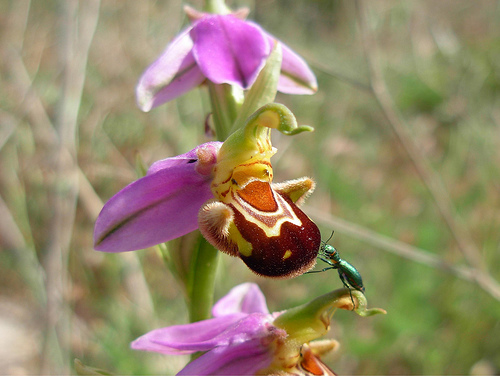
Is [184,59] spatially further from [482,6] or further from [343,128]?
[482,6]

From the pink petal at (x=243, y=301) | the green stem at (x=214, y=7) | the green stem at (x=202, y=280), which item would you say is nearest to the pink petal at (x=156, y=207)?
the green stem at (x=202, y=280)

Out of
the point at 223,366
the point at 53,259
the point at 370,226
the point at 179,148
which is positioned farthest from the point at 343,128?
the point at 223,366

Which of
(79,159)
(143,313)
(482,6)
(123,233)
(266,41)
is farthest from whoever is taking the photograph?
(482,6)

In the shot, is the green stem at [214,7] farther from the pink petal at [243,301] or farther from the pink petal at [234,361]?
the pink petal at [234,361]

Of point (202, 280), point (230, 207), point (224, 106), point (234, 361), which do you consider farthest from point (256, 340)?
point (224, 106)

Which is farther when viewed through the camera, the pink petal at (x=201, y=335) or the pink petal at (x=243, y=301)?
the pink petal at (x=243, y=301)

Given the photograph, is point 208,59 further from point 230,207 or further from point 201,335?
point 201,335

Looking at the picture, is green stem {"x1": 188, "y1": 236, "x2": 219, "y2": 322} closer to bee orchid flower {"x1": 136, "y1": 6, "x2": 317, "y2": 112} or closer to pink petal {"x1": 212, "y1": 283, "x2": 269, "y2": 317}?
pink petal {"x1": 212, "y1": 283, "x2": 269, "y2": 317}
